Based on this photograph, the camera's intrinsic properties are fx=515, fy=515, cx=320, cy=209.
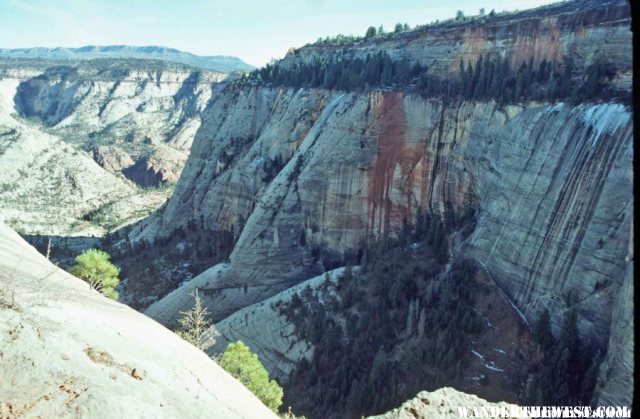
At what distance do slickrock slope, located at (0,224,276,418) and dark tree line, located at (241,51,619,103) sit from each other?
24.1 metres

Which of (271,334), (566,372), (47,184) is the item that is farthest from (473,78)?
(47,184)

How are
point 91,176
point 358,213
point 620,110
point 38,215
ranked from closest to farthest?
1. point 620,110
2. point 358,213
3. point 38,215
4. point 91,176

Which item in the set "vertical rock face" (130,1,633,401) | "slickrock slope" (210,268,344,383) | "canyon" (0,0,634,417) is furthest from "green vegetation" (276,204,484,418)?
"vertical rock face" (130,1,633,401)

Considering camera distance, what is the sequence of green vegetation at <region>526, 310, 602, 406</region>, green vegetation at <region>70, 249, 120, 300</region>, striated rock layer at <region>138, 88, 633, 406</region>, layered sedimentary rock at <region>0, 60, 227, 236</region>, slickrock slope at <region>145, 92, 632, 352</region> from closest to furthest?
1. green vegetation at <region>526, 310, 602, 406</region>
2. slickrock slope at <region>145, 92, 632, 352</region>
3. striated rock layer at <region>138, 88, 633, 406</region>
4. green vegetation at <region>70, 249, 120, 300</region>
5. layered sedimentary rock at <region>0, 60, 227, 236</region>

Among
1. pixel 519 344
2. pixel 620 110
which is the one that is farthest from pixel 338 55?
pixel 519 344

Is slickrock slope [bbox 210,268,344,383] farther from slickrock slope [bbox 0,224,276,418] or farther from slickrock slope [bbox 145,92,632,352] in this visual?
slickrock slope [bbox 0,224,276,418]

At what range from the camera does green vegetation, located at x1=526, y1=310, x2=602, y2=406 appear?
1994 centimetres

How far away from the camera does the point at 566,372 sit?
20.8 metres

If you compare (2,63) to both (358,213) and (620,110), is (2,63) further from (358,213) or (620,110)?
(620,110)

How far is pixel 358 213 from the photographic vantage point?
38031mm

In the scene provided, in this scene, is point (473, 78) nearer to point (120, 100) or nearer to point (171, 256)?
→ point (171, 256)

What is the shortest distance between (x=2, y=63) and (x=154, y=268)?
547 ft

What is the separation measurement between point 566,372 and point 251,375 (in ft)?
41.6

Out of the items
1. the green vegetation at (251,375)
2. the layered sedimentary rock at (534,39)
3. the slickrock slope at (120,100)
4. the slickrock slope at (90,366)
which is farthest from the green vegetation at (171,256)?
the slickrock slope at (120,100)
